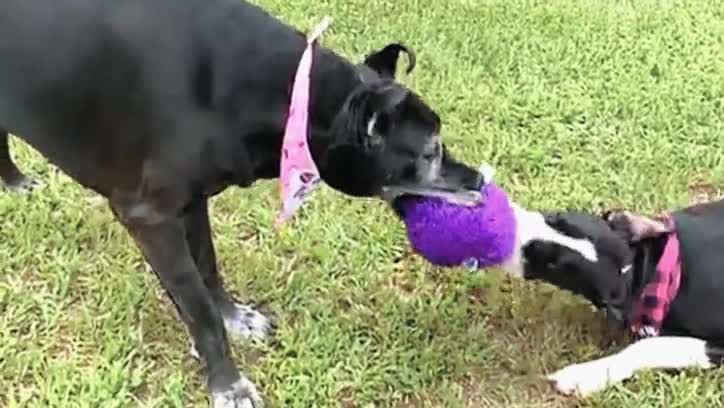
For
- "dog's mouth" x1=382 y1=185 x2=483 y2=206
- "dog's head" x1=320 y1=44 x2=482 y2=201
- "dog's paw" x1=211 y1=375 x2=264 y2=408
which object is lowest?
"dog's paw" x1=211 y1=375 x2=264 y2=408

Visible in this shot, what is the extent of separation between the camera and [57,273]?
3.67m

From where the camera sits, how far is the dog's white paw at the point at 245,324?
351 cm

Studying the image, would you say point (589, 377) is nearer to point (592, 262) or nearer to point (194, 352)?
point (592, 262)

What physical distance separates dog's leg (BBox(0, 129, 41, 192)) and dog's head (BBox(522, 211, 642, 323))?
169 cm

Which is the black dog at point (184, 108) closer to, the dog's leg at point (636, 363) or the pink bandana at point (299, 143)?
the pink bandana at point (299, 143)

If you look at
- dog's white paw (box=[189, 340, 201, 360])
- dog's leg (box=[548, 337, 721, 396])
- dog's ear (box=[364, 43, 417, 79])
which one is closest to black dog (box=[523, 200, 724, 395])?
dog's leg (box=[548, 337, 721, 396])

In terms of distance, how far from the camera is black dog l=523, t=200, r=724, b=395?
10.9 ft

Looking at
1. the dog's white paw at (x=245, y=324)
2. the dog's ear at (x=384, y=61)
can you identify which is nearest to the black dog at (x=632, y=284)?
the dog's ear at (x=384, y=61)

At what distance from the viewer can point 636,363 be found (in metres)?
3.38

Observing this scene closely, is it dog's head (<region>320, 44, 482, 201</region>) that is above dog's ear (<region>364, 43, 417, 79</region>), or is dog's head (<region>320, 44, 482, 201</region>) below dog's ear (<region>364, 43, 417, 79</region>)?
below

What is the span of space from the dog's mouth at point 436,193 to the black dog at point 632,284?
0.84 ft

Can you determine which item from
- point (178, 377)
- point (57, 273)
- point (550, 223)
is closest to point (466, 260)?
point (550, 223)

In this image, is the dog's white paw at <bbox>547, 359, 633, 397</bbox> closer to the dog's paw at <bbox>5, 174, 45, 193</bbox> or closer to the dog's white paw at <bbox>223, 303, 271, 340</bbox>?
the dog's white paw at <bbox>223, 303, 271, 340</bbox>

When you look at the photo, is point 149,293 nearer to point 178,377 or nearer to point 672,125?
point 178,377
